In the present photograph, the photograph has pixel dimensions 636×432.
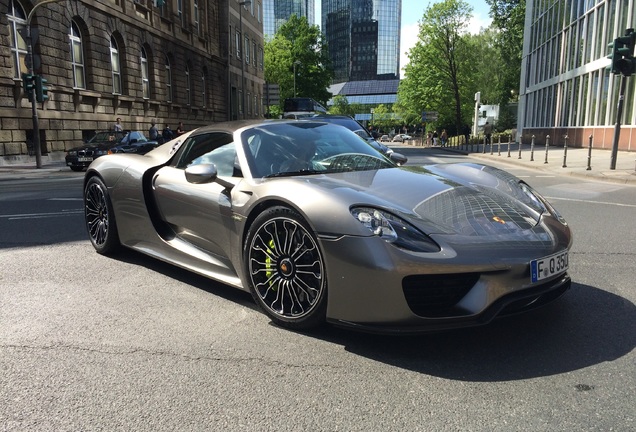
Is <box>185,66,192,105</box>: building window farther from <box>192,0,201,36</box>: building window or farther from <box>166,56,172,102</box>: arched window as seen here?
<box>192,0,201,36</box>: building window

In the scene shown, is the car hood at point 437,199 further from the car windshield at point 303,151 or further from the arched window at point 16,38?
the arched window at point 16,38

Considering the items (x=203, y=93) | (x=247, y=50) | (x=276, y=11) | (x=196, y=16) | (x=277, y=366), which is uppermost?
(x=276, y=11)

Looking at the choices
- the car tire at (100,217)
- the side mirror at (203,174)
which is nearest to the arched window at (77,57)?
Result: the car tire at (100,217)

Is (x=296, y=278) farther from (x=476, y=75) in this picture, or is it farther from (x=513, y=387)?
(x=476, y=75)

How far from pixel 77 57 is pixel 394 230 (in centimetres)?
2498

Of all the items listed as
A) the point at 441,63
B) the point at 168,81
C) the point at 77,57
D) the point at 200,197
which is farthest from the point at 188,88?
the point at 200,197

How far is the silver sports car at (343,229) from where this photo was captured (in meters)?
2.56

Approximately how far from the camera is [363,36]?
14725 cm

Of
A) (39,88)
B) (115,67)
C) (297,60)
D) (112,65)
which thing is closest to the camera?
(39,88)

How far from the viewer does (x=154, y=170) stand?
4.27 metres

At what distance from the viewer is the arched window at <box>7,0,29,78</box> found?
1981 cm

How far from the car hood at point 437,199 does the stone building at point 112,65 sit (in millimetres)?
18024

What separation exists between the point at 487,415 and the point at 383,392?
465mm

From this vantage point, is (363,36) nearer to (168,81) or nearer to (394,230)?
(168,81)
